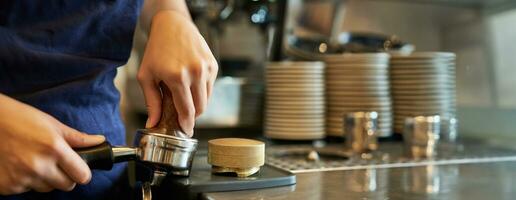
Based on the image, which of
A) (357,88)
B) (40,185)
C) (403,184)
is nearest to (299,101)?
(357,88)

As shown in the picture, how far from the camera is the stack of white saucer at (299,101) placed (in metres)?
0.99

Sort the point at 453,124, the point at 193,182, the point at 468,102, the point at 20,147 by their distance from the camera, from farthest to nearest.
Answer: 1. the point at 468,102
2. the point at 453,124
3. the point at 193,182
4. the point at 20,147

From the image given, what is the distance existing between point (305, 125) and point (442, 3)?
53cm

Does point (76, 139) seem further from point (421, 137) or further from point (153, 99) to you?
point (421, 137)

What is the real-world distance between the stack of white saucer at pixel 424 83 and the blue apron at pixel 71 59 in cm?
57

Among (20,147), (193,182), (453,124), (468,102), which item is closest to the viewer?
(20,147)

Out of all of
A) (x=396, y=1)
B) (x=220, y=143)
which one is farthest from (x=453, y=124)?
(x=220, y=143)

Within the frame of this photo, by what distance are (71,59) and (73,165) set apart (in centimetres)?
16

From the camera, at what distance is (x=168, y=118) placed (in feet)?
1.87

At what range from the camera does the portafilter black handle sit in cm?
50

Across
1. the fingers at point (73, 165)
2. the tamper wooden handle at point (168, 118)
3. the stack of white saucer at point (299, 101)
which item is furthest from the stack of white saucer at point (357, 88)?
the fingers at point (73, 165)

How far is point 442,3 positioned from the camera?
1.28 metres

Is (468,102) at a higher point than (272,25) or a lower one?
lower

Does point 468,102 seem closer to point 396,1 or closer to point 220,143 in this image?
point 396,1
